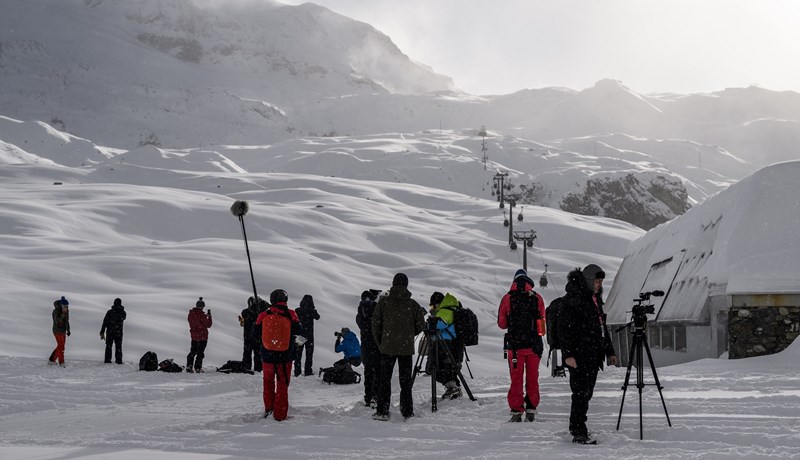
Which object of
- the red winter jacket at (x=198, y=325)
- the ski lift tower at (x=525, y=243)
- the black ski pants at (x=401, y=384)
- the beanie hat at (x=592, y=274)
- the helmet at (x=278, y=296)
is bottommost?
the black ski pants at (x=401, y=384)

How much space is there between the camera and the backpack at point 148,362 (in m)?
17.7

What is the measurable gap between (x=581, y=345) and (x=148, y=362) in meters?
12.5

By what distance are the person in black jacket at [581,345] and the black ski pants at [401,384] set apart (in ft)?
8.72

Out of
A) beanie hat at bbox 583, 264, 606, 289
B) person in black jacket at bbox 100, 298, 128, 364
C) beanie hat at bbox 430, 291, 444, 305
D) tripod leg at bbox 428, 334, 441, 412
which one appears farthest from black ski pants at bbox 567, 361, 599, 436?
person in black jacket at bbox 100, 298, 128, 364

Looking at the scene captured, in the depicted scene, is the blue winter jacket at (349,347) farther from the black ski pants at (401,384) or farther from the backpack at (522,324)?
the backpack at (522,324)

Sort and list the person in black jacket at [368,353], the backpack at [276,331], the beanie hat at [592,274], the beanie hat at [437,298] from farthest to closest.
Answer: the beanie hat at [437,298] < the person in black jacket at [368,353] < the backpack at [276,331] < the beanie hat at [592,274]

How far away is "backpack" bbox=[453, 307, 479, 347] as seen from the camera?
38.8ft

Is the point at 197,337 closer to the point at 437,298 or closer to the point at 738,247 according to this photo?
the point at 437,298

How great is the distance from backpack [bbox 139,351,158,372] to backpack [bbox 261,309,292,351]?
27.4 feet

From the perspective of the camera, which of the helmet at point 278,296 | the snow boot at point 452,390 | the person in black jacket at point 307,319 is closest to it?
the helmet at point 278,296

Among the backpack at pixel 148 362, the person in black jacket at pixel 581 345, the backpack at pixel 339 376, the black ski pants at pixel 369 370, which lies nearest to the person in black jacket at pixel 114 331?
the backpack at pixel 148 362

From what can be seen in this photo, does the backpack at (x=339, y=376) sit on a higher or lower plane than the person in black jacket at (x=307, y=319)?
lower

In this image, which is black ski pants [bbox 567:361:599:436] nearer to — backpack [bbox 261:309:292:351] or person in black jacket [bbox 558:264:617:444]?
person in black jacket [bbox 558:264:617:444]

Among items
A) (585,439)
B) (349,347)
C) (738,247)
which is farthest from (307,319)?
(585,439)
